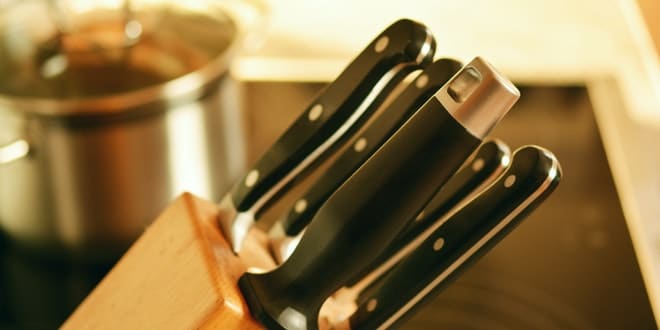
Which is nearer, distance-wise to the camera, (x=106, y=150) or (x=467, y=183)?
(x=467, y=183)

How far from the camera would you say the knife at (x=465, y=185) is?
1.57 ft

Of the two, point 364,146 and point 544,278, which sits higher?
point 364,146

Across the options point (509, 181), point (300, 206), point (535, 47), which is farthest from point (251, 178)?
point (535, 47)

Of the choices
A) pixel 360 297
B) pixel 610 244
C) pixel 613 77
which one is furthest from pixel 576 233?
pixel 360 297

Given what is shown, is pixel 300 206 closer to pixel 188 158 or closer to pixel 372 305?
pixel 372 305

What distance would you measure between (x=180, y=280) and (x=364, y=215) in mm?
137

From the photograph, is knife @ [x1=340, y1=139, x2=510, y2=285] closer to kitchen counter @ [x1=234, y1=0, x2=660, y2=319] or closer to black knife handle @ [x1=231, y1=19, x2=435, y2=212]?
black knife handle @ [x1=231, y1=19, x2=435, y2=212]

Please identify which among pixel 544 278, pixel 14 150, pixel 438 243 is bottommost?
pixel 544 278

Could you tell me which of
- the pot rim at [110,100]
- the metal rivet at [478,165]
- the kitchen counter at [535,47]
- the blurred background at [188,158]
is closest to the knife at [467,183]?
the metal rivet at [478,165]

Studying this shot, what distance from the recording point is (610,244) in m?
0.82

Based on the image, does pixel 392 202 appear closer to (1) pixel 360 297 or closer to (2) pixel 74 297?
(1) pixel 360 297

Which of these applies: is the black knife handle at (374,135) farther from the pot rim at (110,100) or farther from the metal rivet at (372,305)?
the pot rim at (110,100)

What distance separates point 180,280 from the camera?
51cm

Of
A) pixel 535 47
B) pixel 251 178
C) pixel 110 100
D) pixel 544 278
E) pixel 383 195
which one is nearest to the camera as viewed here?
pixel 383 195
